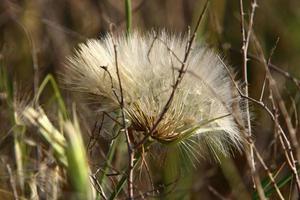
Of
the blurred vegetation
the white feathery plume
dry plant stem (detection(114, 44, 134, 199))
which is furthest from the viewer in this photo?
the blurred vegetation

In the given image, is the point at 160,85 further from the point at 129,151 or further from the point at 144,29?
the point at 144,29

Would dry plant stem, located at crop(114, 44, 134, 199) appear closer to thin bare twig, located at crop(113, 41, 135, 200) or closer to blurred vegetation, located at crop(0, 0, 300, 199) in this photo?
thin bare twig, located at crop(113, 41, 135, 200)

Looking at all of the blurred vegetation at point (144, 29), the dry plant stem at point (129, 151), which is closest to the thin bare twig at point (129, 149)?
the dry plant stem at point (129, 151)

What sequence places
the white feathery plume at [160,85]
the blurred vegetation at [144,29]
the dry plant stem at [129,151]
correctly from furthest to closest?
the blurred vegetation at [144,29] → the white feathery plume at [160,85] → the dry plant stem at [129,151]

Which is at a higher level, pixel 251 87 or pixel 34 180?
pixel 251 87

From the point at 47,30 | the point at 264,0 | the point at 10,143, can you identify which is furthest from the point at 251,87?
→ the point at 10,143

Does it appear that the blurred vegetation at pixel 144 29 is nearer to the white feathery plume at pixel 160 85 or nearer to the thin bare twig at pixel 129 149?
the white feathery plume at pixel 160 85

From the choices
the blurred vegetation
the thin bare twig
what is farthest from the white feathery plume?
the blurred vegetation

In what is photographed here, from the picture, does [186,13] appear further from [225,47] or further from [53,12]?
[225,47]
